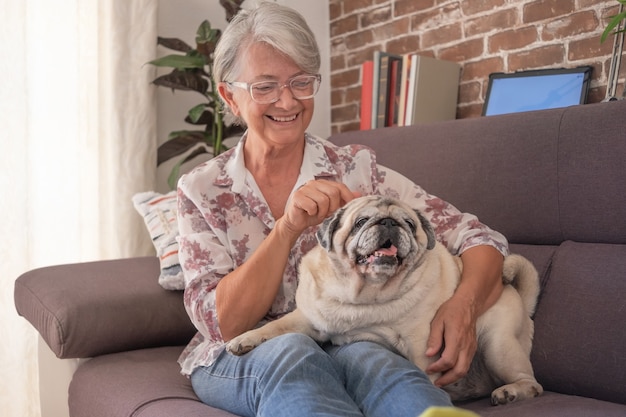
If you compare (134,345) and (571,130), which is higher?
(571,130)

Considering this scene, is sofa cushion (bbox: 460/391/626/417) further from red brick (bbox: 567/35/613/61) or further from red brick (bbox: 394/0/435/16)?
red brick (bbox: 394/0/435/16)

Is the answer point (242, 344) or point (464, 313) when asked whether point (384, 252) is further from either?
point (242, 344)

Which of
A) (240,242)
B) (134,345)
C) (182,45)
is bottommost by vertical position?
(134,345)

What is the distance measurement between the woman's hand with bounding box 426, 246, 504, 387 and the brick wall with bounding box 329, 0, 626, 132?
0.98 metres

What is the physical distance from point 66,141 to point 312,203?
1.70 m

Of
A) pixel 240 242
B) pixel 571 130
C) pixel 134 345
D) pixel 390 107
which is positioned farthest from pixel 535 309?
pixel 390 107

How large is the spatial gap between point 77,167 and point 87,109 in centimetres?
23

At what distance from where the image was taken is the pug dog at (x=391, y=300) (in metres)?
1.40

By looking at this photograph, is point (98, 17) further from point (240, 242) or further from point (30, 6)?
point (240, 242)

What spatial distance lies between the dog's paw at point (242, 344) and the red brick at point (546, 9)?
1610 mm

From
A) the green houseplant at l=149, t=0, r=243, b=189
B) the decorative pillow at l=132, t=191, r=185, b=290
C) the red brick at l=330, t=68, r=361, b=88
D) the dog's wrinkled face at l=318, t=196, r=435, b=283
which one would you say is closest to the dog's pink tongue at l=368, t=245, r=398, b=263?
the dog's wrinkled face at l=318, t=196, r=435, b=283

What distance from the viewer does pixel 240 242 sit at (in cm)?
167

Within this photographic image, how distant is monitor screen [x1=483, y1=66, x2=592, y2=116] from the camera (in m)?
2.28

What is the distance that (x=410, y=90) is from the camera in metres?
2.72
